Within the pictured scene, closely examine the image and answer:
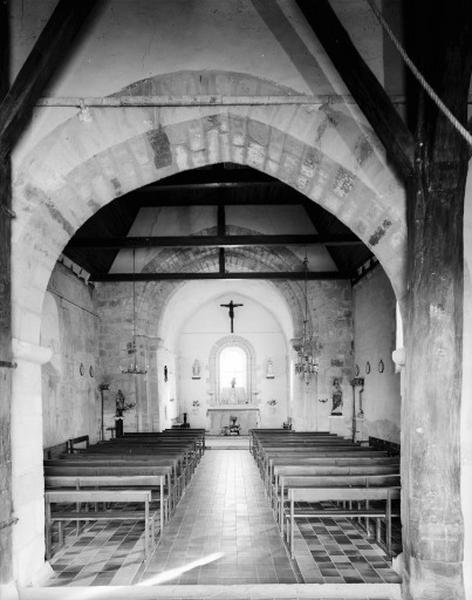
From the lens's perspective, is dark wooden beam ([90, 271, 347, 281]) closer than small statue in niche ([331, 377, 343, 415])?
Yes

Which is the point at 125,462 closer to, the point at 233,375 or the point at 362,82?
the point at 362,82

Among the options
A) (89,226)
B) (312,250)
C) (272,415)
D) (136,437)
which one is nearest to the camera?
(89,226)

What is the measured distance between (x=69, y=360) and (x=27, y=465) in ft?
23.6

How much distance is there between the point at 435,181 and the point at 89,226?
8350mm

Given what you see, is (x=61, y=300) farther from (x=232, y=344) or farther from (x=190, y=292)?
(x=232, y=344)

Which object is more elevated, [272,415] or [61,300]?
[61,300]

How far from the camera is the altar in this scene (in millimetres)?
20609

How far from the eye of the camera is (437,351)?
14.1ft

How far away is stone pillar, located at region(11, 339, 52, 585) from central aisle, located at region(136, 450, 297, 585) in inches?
41.7

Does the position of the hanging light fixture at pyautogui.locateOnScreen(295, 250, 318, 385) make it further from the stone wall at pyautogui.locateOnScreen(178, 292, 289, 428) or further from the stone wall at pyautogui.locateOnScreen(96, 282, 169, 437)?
the stone wall at pyautogui.locateOnScreen(178, 292, 289, 428)

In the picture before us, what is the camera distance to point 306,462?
781cm

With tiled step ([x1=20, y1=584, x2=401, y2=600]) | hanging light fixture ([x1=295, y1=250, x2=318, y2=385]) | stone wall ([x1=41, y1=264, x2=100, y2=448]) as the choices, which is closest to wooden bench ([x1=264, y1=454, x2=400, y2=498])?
tiled step ([x1=20, y1=584, x2=401, y2=600])

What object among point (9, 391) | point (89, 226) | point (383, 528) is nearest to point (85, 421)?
point (89, 226)

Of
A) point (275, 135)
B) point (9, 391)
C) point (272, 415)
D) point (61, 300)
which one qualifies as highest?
point (275, 135)
